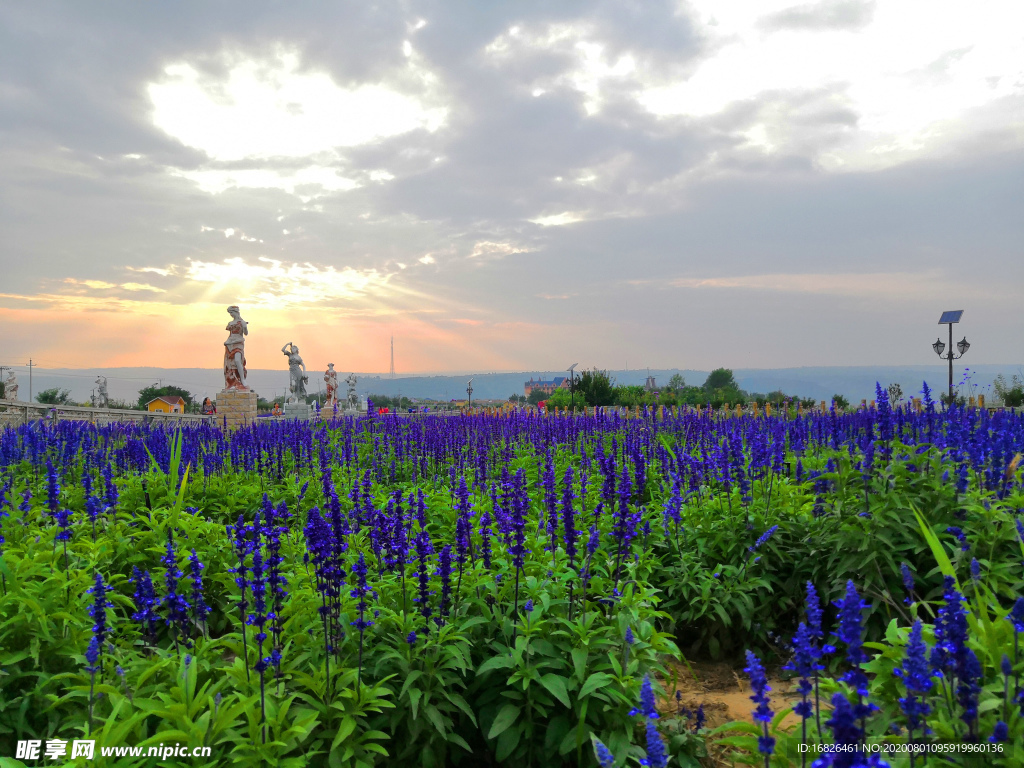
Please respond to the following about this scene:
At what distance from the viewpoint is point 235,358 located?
85.8 feet

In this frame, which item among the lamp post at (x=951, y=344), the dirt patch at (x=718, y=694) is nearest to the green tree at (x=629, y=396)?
the lamp post at (x=951, y=344)

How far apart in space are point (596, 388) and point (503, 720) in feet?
94.5

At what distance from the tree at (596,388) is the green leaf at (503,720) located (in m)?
27.2

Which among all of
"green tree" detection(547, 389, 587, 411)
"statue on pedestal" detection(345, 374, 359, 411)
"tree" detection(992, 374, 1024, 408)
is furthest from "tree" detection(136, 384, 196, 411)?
"tree" detection(992, 374, 1024, 408)

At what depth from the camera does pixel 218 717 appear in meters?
2.98

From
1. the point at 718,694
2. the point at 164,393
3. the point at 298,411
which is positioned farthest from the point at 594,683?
the point at 164,393

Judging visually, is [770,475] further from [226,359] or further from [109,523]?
[226,359]

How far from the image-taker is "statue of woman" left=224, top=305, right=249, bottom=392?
26.2 m

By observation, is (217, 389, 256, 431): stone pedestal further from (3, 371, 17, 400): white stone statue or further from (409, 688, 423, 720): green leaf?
(409, 688, 423, 720): green leaf

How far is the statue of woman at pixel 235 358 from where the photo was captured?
85.9 ft

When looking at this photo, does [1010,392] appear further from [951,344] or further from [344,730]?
[344,730]

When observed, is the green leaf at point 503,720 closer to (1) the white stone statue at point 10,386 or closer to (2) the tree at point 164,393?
(1) the white stone statue at point 10,386

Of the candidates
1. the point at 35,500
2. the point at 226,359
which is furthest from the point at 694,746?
the point at 226,359

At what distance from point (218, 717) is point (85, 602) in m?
2.11
